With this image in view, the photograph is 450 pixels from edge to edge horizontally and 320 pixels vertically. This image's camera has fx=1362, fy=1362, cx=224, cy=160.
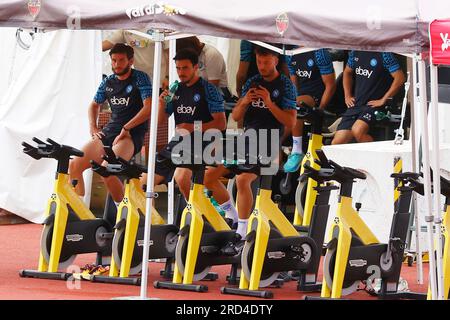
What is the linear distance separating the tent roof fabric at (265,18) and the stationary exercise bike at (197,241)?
6.46ft

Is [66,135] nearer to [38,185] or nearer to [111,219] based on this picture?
[38,185]

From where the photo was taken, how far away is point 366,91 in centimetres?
1454

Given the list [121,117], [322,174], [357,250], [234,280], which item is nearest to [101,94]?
[121,117]

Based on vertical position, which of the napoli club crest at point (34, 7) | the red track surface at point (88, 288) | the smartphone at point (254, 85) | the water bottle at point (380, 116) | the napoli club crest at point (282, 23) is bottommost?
the red track surface at point (88, 288)

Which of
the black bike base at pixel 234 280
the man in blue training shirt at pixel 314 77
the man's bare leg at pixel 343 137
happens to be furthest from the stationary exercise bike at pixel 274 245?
the man in blue training shirt at pixel 314 77

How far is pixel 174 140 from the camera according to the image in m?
12.7

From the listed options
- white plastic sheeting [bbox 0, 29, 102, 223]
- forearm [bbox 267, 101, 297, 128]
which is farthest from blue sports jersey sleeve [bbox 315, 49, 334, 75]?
white plastic sheeting [bbox 0, 29, 102, 223]

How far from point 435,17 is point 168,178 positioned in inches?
157

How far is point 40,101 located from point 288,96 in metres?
4.30

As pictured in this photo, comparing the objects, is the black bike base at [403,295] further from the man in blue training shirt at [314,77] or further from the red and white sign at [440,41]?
the man in blue training shirt at [314,77]

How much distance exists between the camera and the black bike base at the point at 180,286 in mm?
11688

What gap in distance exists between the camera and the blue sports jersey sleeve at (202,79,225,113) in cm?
1283

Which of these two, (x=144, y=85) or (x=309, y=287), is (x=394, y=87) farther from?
(x=309, y=287)

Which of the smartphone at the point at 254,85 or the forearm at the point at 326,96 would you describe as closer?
the smartphone at the point at 254,85
